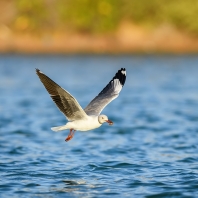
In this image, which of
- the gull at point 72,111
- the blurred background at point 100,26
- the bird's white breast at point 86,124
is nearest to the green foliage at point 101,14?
the blurred background at point 100,26

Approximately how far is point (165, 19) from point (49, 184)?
175ft

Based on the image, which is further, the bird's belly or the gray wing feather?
the bird's belly

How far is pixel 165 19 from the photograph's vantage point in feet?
202

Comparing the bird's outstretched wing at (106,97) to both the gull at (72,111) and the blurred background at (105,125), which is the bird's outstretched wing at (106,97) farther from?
the blurred background at (105,125)

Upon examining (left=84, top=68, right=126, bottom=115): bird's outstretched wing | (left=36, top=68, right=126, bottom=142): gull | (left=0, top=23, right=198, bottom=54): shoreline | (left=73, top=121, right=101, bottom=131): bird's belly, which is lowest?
(left=73, top=121, right=101, bottom=131): bird's belly

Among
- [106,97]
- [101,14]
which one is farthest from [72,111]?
[101,14]

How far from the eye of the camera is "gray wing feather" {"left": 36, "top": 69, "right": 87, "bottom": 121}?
9.17 metres

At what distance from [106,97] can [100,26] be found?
51.6m

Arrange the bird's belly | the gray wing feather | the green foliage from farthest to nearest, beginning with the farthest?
the green foliage → the bird's belly → the gray wing feather

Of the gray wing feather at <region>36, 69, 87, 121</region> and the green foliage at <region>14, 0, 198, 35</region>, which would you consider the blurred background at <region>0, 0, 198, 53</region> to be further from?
the gray wing feather at <region>36, 69, 87, 121</region>

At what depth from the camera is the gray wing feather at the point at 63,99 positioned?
9172 mm

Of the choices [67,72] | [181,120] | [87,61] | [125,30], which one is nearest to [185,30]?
[125,30]

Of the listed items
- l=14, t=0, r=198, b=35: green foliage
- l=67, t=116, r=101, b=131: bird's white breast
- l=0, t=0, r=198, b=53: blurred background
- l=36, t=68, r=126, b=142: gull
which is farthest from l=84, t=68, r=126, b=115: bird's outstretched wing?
l=14, t=0, r=198, b=35: green foliage

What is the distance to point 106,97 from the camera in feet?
35.2
